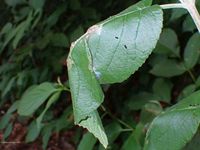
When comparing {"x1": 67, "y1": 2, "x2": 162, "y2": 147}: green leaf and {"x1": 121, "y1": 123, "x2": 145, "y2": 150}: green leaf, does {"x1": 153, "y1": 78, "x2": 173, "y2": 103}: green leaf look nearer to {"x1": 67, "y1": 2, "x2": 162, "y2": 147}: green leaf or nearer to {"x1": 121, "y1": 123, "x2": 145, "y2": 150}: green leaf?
{"x1": 121, "y1": 123, "x2": 145, "y2": 150}: green leaf

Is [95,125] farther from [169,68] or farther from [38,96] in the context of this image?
[169,68]

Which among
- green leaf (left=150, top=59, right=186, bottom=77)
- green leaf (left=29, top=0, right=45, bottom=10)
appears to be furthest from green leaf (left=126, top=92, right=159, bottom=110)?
green leaf (left=29, top=0, right=45, bottom=10)

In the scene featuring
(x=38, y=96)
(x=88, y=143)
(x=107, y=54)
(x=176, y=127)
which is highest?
(x=107, y=54)

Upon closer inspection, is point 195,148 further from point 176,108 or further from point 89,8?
point 89,8

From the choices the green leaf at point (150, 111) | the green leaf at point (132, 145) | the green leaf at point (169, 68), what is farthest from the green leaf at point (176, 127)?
the green leaf at point (169, 68)

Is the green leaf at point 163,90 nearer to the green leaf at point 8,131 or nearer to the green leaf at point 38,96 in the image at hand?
the green leaf at point 38,96

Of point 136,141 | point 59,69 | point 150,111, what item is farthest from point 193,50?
point 59,69
